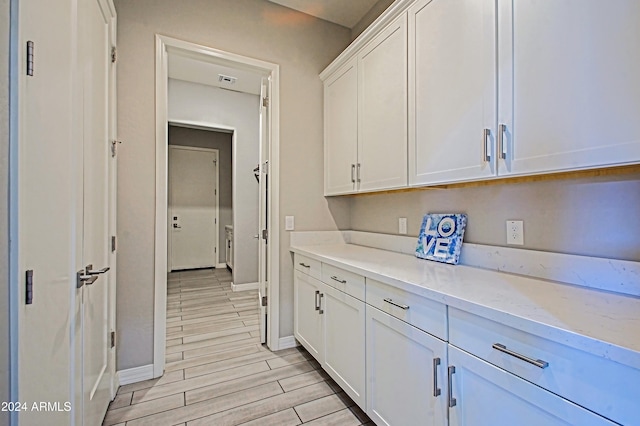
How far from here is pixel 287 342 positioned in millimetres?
2598

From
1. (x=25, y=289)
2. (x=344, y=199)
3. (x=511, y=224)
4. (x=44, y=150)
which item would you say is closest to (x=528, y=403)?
(x=511, y=224)

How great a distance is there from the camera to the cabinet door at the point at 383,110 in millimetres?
1830

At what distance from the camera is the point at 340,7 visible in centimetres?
260

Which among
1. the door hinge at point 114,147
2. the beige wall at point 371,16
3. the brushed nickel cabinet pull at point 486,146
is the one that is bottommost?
the brushed nickel cabinet pull at point 486,146

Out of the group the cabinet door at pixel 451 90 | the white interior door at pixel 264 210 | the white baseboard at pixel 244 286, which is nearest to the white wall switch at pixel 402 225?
the cabinet door at pixel 451 90

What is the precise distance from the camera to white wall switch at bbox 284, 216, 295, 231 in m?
2.60

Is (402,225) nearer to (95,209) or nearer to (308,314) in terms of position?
(308,314)

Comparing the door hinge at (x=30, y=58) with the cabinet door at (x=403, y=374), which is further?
the cabinet door at (x=403, y=374)

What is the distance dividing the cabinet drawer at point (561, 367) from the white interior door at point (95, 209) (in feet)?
5.18

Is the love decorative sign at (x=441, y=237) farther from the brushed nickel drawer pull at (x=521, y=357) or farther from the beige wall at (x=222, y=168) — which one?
the beige wall at (x=222, y=168)

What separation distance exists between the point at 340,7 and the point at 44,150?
2.54 metres

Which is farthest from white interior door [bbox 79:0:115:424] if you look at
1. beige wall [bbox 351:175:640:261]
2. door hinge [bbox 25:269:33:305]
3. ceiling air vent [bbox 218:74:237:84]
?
ceiling air vent [bbox 218:74:237:84]

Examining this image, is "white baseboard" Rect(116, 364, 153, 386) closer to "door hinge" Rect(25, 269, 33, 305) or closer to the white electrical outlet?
"door hinge" Rect(25, 269, 33, 305)

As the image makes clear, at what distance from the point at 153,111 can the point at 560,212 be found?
253 cm
